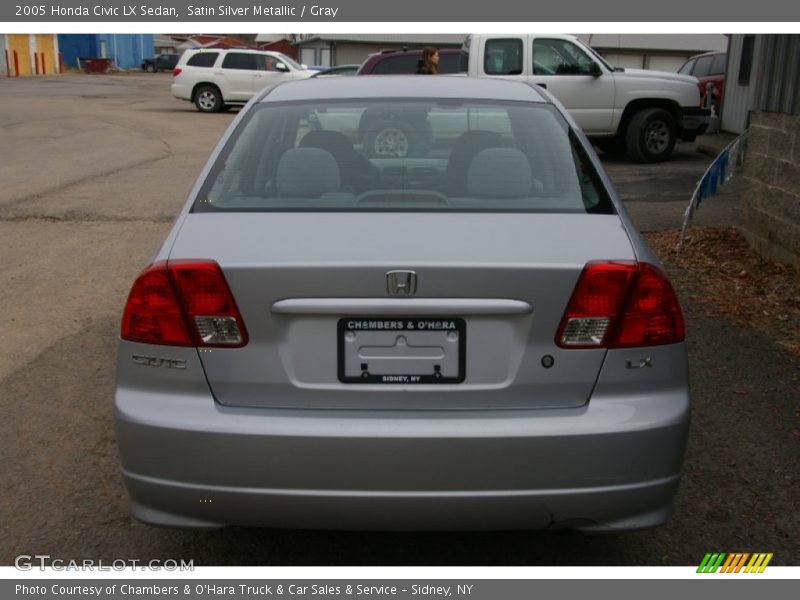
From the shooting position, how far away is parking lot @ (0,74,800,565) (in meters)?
3.38

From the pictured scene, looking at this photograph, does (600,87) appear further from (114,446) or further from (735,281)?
(114,446)

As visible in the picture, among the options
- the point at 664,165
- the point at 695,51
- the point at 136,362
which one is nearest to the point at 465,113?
the point at 136,362

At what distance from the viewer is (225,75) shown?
26297mm

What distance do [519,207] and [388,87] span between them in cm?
108

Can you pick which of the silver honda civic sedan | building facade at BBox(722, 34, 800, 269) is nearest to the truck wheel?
building facade at BBox(722, 34, 800, 269)

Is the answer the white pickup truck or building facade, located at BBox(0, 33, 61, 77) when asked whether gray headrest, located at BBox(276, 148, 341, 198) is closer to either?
the white pickup truck

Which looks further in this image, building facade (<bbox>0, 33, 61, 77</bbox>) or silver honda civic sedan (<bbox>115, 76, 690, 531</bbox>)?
building facade (<bbox>0, 33, 61, 77</bbox>)

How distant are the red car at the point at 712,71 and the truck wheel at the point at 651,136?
296 centimetres

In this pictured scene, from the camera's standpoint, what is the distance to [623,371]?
2791 mm

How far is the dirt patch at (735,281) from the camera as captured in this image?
20.2 feet

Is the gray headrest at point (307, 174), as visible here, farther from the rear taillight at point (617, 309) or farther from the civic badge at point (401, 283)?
the rear taillight at point (617, 309)

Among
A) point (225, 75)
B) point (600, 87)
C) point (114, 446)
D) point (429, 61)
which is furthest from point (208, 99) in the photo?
point (114, 446)

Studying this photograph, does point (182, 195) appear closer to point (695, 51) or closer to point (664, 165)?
point (664, 165)

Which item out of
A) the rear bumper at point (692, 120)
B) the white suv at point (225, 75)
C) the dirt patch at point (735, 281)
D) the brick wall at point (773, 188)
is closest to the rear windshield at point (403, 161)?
the dirt patch at point (735, 281)
